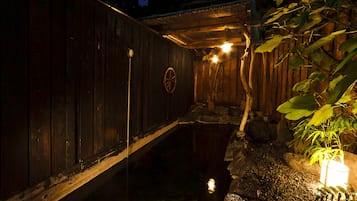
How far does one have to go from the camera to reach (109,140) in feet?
14.7

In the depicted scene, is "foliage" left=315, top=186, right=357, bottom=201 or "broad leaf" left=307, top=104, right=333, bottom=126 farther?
"foliage" left=315, top=186, right=357, bottom=201

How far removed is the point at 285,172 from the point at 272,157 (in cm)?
73

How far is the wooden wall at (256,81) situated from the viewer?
7070 millimetres

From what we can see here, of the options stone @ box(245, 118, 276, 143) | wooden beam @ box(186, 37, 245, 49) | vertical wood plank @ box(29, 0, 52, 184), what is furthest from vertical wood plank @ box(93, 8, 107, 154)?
wooden beam @ box(186, 37, 245, 49)

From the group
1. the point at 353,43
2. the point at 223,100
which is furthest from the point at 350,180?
the point at 223,100

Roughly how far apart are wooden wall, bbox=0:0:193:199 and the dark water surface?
609 mm

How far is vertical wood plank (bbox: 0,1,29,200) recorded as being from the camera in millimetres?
2428

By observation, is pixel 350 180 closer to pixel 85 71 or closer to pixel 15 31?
pixel 85 71

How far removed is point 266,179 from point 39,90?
365 cm

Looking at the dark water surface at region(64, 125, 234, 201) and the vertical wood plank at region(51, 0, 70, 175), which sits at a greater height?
the vertical wood plank at region(51, 0, 70, 175)

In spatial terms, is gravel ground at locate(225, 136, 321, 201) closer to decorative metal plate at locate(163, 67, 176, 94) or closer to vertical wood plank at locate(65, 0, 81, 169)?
vertical wood plank at locate(65, 0, 81, 169)

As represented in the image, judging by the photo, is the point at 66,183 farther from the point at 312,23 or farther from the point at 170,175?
the point at 312,23

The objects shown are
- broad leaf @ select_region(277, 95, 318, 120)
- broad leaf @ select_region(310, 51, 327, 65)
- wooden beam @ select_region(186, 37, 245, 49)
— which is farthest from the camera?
wooden beam @ select_region(186, 37, 245, 49)

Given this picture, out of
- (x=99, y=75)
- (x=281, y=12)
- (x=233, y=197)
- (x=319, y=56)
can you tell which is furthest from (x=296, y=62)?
(x=99, y=75)
